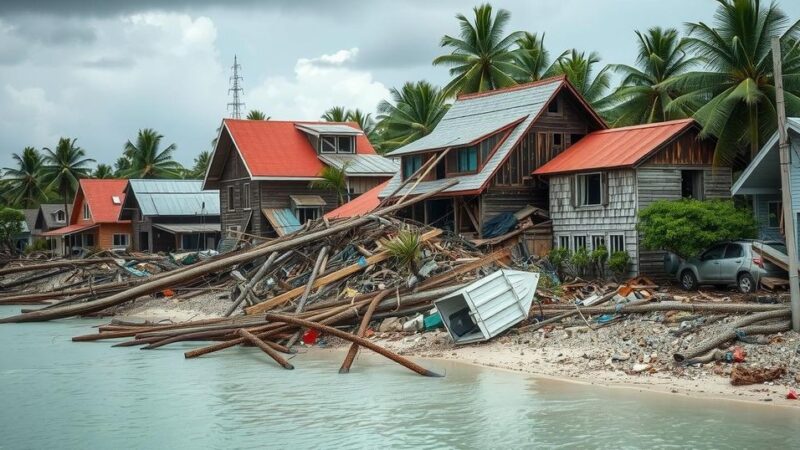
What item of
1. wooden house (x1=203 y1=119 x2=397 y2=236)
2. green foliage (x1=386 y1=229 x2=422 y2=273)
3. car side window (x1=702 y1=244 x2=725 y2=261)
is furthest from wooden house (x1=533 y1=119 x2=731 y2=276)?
wooden house (x1=203 y1=119 x2=397 y2=236)

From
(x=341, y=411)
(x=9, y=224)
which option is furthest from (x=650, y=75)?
(x=9, y=224)

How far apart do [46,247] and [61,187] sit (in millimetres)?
5988

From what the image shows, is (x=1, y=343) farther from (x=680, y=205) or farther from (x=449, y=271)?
(x=680, y=205)

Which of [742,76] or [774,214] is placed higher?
[742,76]

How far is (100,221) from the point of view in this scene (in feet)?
238

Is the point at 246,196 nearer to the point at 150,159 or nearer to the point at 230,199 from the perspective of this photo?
the point at 230,199

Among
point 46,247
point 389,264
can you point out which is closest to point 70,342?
point 389,264

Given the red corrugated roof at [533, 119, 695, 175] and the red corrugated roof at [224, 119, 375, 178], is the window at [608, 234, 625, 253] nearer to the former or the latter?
the red corrugated roof at [533, 119, 695, 175]

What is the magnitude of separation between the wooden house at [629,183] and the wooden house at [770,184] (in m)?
2.19

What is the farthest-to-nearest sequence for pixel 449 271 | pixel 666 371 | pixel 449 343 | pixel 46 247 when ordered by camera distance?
pixel 46 247 < pixel 449 271 < pixel 449 343 < pixel 666 371

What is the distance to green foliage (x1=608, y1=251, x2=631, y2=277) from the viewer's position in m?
33.3

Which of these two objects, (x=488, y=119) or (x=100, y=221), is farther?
(x=100, y=221)

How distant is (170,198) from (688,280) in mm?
44968

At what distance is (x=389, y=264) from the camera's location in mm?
31703
